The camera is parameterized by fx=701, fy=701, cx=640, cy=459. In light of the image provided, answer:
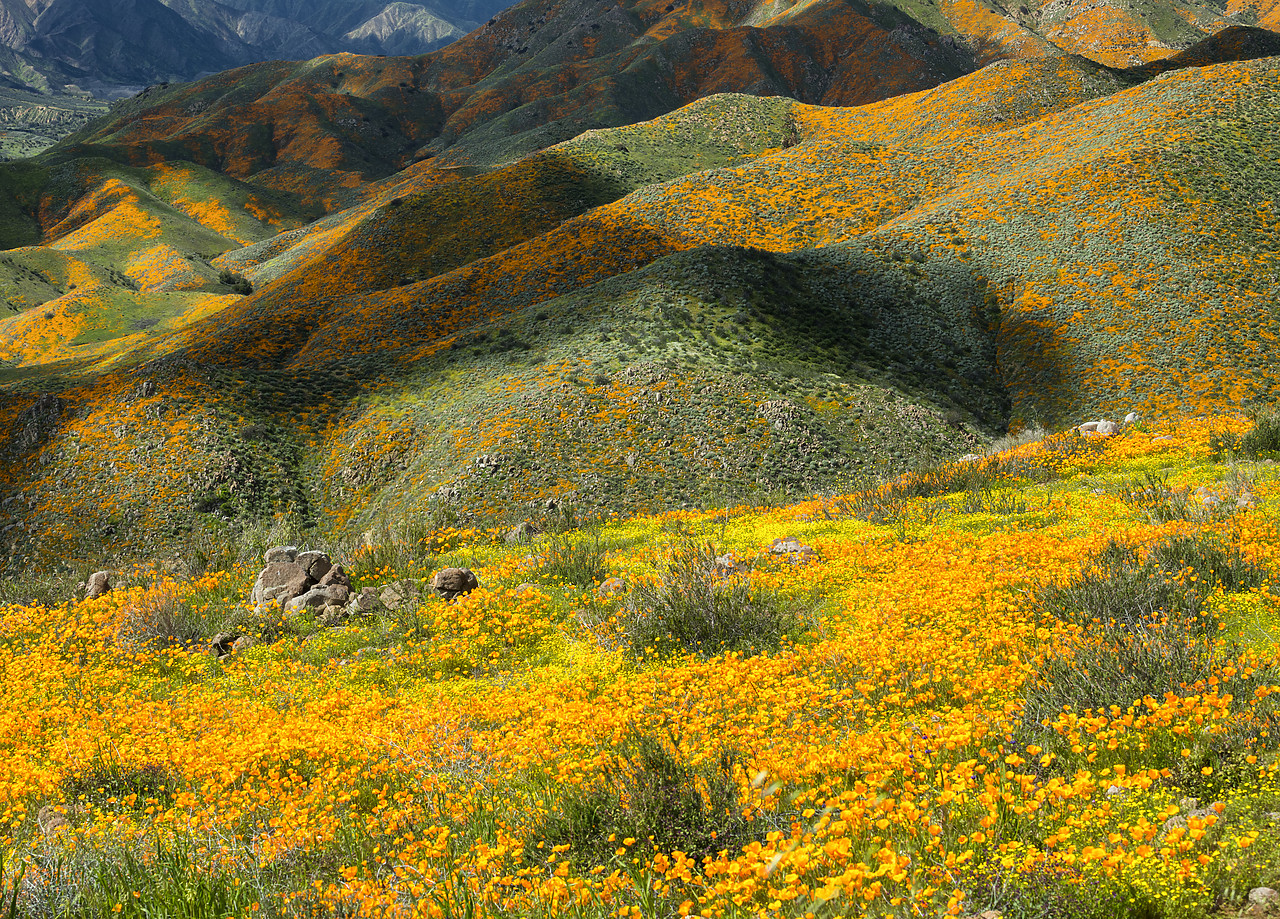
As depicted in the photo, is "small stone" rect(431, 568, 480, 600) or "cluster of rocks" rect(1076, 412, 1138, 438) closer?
"small stone" rect(431, 568, 480, 600)

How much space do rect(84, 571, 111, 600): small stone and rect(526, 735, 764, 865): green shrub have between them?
1251cm

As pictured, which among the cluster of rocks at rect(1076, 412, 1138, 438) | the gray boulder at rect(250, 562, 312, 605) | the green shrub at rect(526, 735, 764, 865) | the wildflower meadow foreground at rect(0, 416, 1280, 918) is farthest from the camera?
the cluster of rocks at rect(1076, 412, 1138, 438)

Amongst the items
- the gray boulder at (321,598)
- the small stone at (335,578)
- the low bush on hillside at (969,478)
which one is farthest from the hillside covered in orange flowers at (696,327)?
the gray boulder at (321,598)

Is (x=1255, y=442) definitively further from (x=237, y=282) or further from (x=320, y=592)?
(x=237, y=282)

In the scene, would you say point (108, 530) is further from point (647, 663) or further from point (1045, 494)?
point (1045, 494)

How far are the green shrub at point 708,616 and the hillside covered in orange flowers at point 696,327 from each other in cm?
997

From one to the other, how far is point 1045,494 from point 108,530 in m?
24.7

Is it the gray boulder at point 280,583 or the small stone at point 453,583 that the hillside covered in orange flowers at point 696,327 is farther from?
the small stone at point 453,583

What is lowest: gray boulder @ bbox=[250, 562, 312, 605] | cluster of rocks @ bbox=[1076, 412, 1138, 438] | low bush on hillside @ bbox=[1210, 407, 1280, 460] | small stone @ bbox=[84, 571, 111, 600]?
cluster of rocks @ bbox=[1076, 412, 1138, 438]

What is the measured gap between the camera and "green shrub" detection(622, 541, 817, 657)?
26.8ft

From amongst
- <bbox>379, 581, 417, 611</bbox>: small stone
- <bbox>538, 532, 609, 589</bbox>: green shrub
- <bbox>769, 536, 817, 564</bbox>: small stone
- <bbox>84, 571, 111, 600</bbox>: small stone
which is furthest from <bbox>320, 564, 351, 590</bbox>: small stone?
<bbox>769, 536, 817, 564</bbox>: small stone

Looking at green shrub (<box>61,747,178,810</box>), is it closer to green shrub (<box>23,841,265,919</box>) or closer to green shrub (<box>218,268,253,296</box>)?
green shrub (<box>23,841,265,919</box>)

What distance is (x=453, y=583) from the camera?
1095cm

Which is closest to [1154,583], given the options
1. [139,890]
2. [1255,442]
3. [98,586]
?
[139,890]
